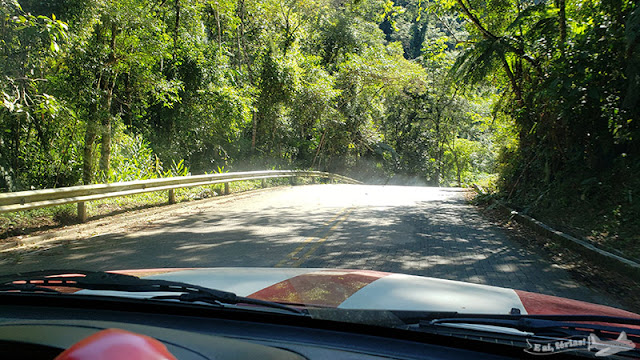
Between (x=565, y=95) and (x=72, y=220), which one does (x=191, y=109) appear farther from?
(x=565, y=95)

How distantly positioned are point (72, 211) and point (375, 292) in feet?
32.0

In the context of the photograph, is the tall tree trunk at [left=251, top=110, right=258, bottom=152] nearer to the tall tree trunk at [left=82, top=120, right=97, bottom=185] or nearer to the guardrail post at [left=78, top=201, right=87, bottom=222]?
the tall tree trunk at [left=82, top=120, right=97, bottom=185]

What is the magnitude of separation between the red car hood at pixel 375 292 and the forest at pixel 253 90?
627cm

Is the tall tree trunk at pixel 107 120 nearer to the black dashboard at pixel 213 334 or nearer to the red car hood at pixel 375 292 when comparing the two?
the red car hood at pixel 375 292

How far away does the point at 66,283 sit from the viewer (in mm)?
2881

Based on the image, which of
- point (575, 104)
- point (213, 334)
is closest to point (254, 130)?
point (575, 104)

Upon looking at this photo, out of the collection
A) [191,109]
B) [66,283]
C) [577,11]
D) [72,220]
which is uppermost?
[577,11]

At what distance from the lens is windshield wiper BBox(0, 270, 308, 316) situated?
7.99 feet

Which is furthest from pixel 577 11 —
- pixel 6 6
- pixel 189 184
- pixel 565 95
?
pixel 6 6

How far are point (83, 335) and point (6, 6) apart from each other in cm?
996

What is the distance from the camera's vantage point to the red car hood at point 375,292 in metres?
2.64

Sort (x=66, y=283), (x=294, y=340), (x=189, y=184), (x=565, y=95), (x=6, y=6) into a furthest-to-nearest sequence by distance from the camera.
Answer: (x=189, y=184), (x=565, y=95), (x=6, y=6), (x=66, y=283), (x=294, y=340)

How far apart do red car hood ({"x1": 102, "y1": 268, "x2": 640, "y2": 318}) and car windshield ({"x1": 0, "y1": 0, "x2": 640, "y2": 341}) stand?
0.02 m

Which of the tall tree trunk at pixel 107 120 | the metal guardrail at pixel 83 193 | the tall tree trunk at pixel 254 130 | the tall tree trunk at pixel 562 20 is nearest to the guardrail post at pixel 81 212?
the metal guardrail at pixel 83 193
